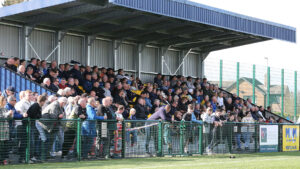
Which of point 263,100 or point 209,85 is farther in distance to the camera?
point 263,100

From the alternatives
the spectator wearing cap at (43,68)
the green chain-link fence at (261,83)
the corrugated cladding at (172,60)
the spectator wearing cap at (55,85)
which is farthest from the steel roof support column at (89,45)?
the green chain-link fence at (261,83)

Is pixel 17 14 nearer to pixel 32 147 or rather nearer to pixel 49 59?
pixel 49 59

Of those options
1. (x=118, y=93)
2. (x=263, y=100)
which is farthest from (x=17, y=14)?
(x=263, y=100)

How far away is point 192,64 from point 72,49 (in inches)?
333

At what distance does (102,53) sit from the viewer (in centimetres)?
2648

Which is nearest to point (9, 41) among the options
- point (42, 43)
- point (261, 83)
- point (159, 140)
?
point (42, 43)

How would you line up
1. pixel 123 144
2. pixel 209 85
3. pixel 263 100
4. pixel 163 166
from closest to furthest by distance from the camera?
pixel 163 166 → pixel 123 144 → pixel 209 85 → pixel 263 100

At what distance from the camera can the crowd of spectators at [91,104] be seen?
44.3 feet

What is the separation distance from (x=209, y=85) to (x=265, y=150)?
814cm

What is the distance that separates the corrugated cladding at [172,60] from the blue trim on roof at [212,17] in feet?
18.6

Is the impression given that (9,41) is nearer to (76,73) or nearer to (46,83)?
(76,73)

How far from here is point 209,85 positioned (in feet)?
92.1

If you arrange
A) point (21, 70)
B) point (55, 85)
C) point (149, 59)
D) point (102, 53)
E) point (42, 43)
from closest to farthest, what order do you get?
point (21, 70)
point (55, 85)
point (42, 43)
point (102, 53)
point (149, 59)

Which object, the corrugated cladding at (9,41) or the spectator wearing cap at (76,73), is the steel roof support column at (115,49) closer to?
the spectator wearing cap at (76,73)
